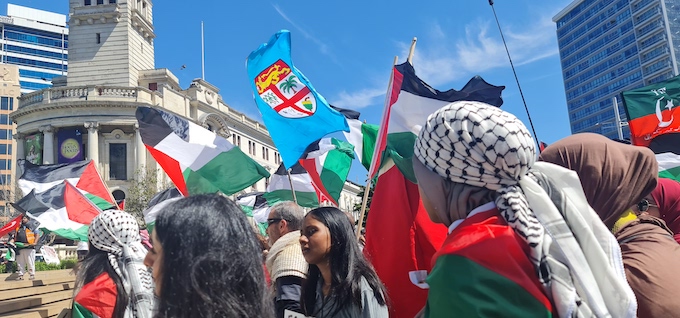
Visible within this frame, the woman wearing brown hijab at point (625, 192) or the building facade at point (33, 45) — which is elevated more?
the building facade at point (33, 45)

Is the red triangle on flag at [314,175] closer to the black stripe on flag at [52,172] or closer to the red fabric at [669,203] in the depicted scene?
the black stripe on flag at [52,172]

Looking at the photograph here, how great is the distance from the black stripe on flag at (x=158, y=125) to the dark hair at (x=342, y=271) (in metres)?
3.92

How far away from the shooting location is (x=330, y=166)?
8.59m

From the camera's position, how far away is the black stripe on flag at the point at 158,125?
21.2 feet

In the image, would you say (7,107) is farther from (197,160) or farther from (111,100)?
(197,160)

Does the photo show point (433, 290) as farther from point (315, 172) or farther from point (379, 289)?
point (315, 172)

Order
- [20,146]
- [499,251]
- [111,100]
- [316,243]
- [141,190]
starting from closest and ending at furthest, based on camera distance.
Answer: [499,251] → [316,243] → [141,190] → [111,100] → [20,146]

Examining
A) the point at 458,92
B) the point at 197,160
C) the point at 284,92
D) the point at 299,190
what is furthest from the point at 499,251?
the point at 299,190

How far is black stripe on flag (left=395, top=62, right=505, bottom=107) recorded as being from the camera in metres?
4.54

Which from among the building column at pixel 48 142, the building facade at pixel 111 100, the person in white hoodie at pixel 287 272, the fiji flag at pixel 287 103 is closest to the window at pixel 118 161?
the building facade at pixel 111 100

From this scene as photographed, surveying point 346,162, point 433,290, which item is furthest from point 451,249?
point 346,162

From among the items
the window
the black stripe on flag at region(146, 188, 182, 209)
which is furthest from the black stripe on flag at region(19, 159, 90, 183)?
the window

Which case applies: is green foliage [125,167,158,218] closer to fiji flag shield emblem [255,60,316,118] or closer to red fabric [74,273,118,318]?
fiji flag shield emblem [255,60,316,118]

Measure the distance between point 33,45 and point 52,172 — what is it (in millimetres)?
107982
